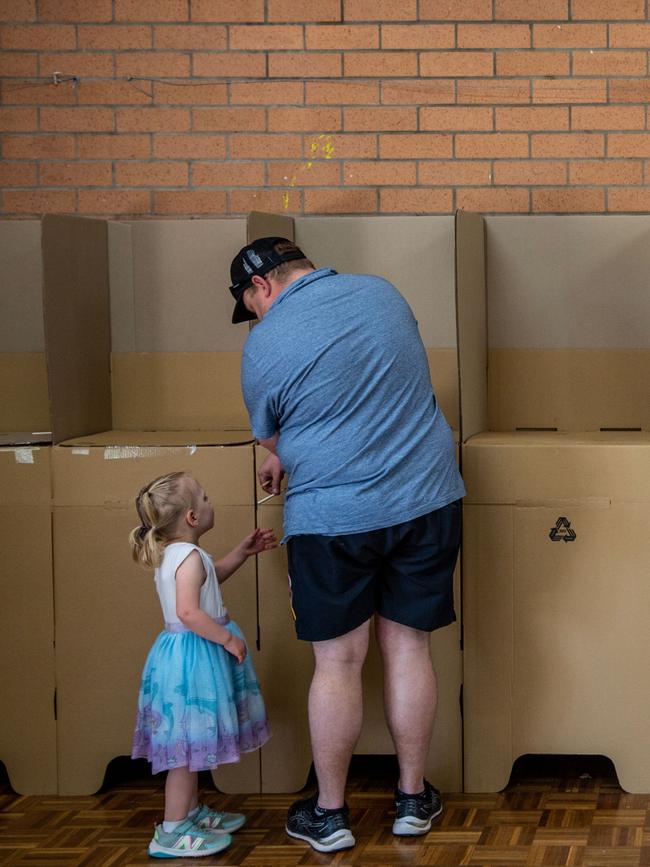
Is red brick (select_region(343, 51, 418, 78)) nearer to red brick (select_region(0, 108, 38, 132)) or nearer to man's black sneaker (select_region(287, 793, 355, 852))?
red brick (select_region(0, 108, 38, 132))

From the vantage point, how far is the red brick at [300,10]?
3148 millimetres

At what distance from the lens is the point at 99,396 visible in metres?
2.92

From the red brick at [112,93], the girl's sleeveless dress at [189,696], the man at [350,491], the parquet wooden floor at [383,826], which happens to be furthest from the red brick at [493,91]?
the parquet wooden floor at [383,826]

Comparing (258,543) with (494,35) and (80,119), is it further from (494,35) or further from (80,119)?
(494,35)

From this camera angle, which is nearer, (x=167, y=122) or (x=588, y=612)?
(x=588, y=612)

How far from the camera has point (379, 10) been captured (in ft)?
10.3

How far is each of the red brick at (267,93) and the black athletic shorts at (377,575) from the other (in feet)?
4.72

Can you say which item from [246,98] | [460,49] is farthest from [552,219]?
[246,98]

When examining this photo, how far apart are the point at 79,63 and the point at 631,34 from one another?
1.56 metres

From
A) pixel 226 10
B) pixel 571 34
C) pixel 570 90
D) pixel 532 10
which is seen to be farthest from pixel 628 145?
pixel 226 10

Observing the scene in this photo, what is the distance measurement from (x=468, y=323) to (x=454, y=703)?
0.90 metres

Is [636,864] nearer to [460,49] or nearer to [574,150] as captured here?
[574,150]

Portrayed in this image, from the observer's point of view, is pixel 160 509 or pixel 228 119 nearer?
pixel 160 509

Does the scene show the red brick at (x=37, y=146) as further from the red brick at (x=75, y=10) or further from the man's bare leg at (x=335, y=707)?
the man's bare leg at (x=335, y=707)
